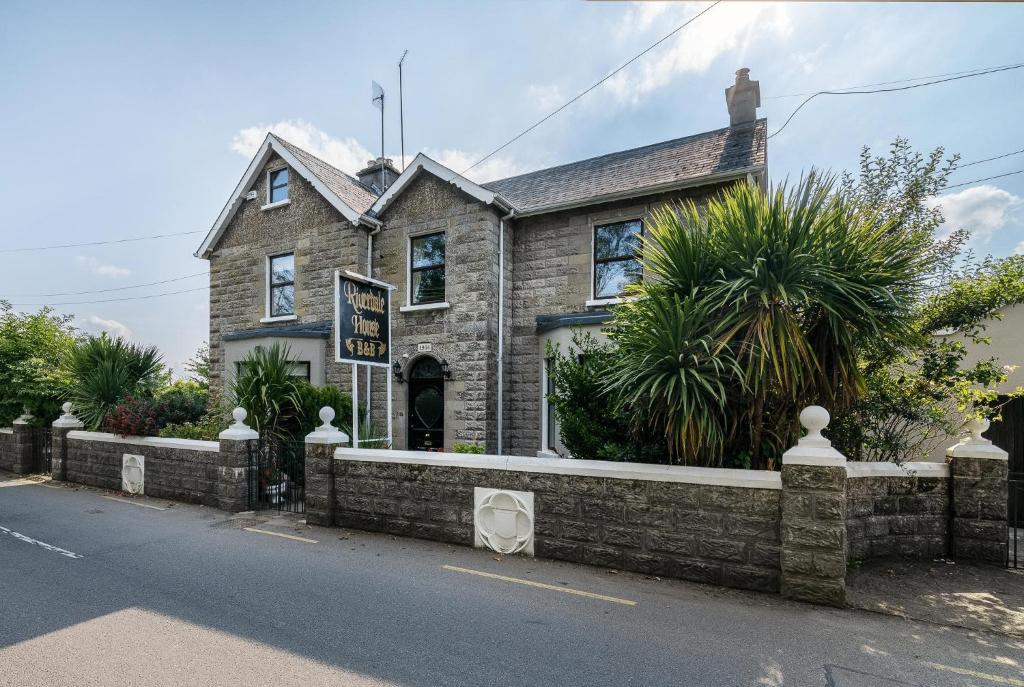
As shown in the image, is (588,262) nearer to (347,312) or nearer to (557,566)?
(347,312)

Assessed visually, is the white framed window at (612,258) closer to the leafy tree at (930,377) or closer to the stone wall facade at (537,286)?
the stone wall facade at (537,286)

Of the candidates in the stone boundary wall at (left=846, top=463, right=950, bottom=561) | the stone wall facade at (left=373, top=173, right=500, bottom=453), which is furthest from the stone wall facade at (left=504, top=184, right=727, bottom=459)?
the stone boundary wall at (left=846, top=463, right=950, bottom=561)

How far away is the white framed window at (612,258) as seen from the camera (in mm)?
10953

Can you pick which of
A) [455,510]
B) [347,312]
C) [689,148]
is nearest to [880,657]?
[455,510]

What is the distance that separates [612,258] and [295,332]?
7953 mm

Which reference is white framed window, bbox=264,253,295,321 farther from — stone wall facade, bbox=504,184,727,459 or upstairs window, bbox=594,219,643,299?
upstairs window, bbox=594,219,643,299

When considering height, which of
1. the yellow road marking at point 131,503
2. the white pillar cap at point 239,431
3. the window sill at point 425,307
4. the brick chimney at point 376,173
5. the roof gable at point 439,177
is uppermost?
the brick chimney at point 376,173

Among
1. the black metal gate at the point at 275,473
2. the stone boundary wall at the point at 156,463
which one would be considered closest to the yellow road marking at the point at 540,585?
the black metal gate at the point at 275,473

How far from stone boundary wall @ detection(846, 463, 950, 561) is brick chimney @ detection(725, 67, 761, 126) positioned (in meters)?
9.09

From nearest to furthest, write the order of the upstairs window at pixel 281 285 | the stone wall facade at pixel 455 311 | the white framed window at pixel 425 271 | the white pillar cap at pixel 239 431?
the white pillar cap at pixel 239 431 → the stone wall facade at pixel 455 311 → the white framed window at pixel 425 271 → the upstairs window at pixel 281 285

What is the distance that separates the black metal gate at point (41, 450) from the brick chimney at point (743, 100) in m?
19.0

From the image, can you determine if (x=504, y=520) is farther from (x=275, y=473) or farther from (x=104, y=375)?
(x=104, y=375)

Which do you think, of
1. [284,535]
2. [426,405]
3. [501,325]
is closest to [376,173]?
[501,325]

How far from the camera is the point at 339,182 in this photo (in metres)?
14.3
